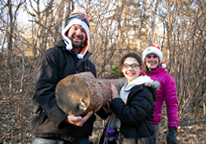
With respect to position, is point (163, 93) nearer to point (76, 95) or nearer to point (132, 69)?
point (132, 69)

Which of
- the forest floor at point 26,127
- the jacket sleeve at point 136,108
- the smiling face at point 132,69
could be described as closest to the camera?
the jacket sleeve at point 136,108

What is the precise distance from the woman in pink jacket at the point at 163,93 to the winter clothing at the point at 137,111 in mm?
→ 581

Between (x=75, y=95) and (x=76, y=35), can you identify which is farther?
(x=76, y=35)

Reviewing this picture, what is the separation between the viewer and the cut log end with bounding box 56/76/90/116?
1.30m

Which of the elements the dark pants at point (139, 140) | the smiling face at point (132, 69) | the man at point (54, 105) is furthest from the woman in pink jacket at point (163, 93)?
the man at point (54, 105)

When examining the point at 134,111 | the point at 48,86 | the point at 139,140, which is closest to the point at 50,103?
the point at 48,86

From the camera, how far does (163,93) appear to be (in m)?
2.31

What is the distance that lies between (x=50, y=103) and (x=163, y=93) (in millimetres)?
1754

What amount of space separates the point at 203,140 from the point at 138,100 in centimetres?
381

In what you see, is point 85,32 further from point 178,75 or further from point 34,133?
point 178,75

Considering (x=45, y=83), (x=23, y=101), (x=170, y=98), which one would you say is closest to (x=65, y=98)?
(x=45, y=83)

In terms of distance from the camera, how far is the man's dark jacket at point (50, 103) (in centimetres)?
137

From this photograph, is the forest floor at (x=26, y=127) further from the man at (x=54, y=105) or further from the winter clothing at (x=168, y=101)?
the man at (x=54, y=105)

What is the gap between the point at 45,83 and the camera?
4.72ft
